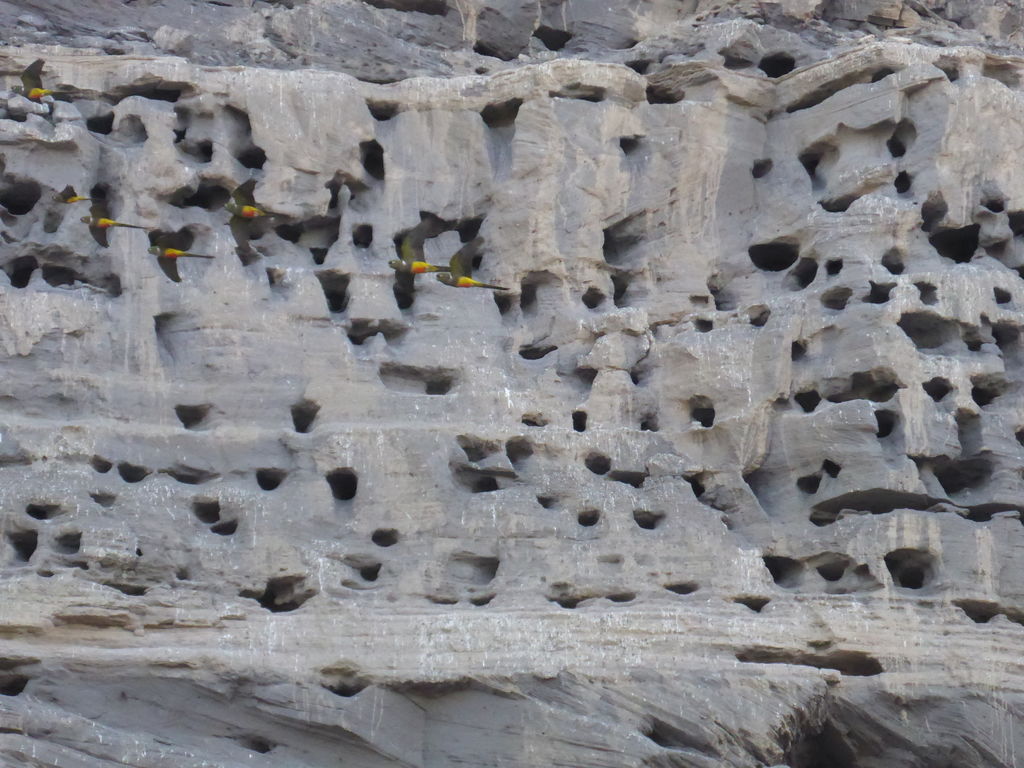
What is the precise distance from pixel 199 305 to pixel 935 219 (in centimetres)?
566

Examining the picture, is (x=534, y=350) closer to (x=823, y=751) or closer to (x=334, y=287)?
(x=334, y=287)

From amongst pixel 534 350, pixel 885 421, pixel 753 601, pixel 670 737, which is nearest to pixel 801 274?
pixel 885 421

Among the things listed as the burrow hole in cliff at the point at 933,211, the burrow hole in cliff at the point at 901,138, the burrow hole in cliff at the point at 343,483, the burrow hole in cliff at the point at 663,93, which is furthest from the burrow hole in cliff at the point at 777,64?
the burrow hole in cliff at the point at 343,483

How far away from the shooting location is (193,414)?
596 inches

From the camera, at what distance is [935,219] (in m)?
16.2

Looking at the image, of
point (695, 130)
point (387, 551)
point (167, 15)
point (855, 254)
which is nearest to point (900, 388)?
point (855, 254)

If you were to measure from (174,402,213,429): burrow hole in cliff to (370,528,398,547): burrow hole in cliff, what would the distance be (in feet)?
5.14

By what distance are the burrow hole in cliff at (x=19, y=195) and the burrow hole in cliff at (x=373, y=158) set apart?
2513mm

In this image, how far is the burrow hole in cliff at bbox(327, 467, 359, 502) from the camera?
1484 cm

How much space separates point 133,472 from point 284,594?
142cm

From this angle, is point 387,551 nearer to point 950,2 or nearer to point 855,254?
point 855,254

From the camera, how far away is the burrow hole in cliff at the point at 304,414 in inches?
598

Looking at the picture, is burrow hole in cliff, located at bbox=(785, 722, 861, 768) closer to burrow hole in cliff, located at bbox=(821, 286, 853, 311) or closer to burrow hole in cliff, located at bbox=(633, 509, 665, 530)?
burrow hole in cliff, located at bbox=(633, 509, 665, 530)

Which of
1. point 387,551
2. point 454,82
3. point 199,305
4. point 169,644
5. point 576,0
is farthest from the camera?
point 576,0
